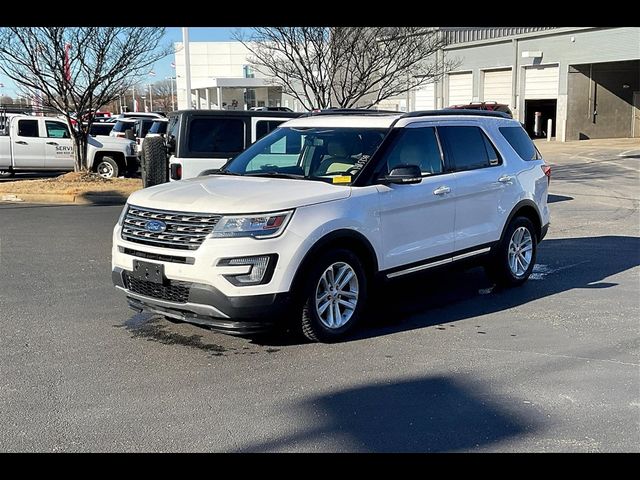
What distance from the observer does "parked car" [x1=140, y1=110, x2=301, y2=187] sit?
1088 cm

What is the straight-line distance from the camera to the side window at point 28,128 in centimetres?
1814

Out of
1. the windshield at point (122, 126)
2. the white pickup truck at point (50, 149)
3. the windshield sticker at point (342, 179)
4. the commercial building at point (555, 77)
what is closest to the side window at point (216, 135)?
the windshield sticker at point (342, 179)

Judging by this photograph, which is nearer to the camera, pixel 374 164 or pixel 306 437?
pixel 306 437

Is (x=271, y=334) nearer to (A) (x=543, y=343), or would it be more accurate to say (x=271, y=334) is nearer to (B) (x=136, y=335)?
(B) (x=136, y=335)

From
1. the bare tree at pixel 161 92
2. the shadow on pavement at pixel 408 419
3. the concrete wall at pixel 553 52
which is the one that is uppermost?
the bare tree at pixel 161 92

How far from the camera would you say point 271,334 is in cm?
591

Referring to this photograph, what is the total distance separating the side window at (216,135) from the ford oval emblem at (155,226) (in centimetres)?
564

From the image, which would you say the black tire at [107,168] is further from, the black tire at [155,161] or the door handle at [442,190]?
the door handle at [442,190]

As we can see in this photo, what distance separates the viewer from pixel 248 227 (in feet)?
16.9

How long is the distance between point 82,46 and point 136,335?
11.8 m
